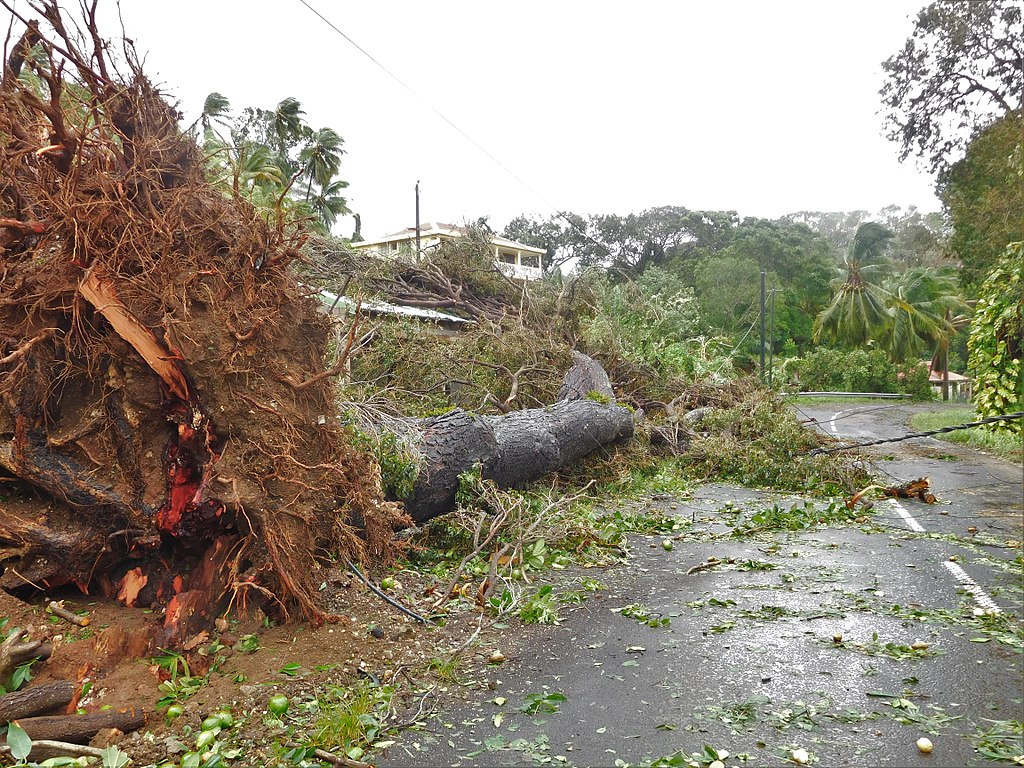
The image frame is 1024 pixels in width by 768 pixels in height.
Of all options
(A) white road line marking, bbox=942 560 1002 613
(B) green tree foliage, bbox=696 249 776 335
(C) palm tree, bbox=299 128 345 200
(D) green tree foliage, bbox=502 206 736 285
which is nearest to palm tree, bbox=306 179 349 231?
(C) palm tree, bbox=299 128 345 200

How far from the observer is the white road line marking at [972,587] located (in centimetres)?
424

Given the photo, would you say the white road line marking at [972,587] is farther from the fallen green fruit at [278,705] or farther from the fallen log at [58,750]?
the fallen log at [58,750]

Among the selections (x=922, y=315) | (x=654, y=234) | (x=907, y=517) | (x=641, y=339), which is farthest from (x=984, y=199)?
(x=654, y=234)

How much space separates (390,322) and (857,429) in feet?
40.0

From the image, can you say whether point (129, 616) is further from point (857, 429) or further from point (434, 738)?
point (857, 429)

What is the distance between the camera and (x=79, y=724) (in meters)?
2.74

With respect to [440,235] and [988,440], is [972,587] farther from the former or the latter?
[440,235]

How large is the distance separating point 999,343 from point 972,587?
292 inches

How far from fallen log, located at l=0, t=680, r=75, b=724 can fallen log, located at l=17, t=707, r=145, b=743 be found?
4 cm

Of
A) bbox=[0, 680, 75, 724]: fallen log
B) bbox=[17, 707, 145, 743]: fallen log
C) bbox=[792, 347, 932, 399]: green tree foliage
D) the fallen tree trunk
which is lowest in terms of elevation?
bbox=[792, 347, 932, 399]: green tree foliage

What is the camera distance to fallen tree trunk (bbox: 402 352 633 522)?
5805 mm

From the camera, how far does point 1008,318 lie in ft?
32.9

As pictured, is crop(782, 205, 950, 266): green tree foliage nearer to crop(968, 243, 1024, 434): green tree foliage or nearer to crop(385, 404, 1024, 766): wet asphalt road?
crop(968, 243, 1024, 434): green tree foliage

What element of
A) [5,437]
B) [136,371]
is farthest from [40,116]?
[5,437]
